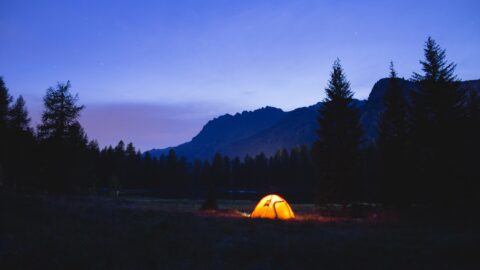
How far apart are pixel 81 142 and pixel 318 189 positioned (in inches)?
1147

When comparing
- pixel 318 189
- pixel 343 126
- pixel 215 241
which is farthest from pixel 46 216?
pixel 343 126

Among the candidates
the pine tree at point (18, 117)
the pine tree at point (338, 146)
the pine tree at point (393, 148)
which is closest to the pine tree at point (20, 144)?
the pine tree at point (18, 117)

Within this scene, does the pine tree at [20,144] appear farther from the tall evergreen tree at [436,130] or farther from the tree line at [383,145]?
the tall evergreen tree at [436,130]

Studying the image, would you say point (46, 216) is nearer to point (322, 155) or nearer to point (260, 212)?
point (260, 212)

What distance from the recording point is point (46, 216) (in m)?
15.7

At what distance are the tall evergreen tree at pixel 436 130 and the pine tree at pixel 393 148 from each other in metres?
3.85

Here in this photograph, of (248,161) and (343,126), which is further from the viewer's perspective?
(248,161)

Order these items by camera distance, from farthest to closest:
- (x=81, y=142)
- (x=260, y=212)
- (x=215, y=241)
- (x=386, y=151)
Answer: (x=81, y=142)
(x=386, y=151)
(x=260, y=212)
(x=215, y=241)

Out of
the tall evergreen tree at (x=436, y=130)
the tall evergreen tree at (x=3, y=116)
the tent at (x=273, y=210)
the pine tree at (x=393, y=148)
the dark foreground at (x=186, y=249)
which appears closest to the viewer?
the dark foreground at (x=186, y=249)

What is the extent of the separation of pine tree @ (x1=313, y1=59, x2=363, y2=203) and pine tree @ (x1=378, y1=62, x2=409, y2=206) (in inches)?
163

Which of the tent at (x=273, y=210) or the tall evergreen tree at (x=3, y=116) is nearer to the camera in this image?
the tent at (x=273, y=210)

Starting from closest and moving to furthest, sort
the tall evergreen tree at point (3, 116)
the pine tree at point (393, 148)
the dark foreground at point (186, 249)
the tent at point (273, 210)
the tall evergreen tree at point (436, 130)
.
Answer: the dark foreground at point (186, 249)
the tall evergreen tree at point (436, 130)
the tent at point (273, 210)
the pine tree at point (393, 148)
the tall evergreen tree at point (3, 116)

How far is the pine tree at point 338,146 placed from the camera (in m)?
27.1

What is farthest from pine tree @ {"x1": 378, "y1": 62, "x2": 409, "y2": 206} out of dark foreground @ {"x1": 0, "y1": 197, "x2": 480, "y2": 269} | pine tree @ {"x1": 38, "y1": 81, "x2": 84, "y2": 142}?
pine tree @ {"x1": 38, "y1": 81, "x2": 84, "y2": 142}
